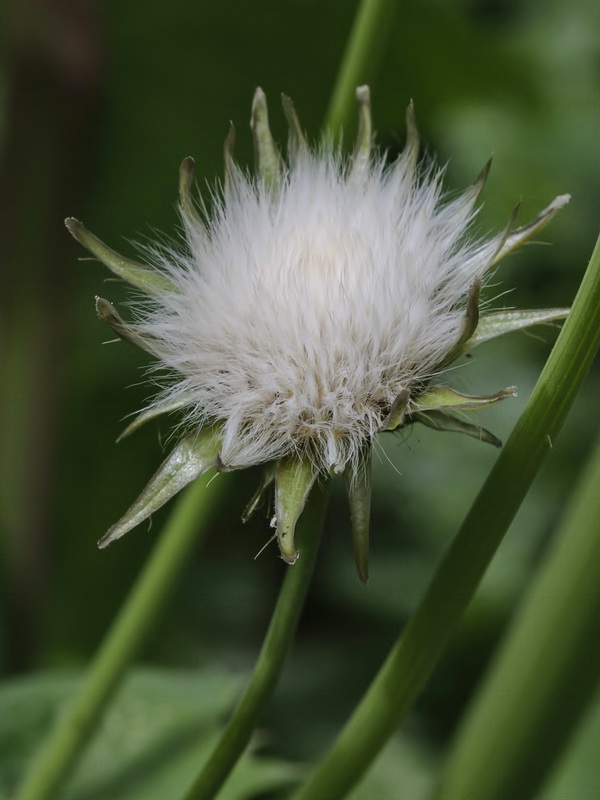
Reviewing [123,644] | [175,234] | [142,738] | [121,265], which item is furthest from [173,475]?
[175,234]

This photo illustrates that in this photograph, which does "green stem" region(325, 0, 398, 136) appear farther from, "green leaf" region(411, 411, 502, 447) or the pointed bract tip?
"green leaf" region(411, 411, 502, 447)

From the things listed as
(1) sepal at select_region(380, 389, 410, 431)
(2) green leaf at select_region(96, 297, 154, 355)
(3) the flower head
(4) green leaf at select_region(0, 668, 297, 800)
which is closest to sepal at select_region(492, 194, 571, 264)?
(3) the flower head

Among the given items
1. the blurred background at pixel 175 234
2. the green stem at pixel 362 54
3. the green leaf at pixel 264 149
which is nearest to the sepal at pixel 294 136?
the green leaf at pixel 264 149

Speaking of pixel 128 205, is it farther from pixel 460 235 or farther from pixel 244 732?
pixel 244 732

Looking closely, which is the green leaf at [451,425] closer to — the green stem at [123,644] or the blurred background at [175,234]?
the green stem at [123,644]

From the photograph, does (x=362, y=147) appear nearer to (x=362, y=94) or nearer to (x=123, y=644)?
(x=362, y=94)

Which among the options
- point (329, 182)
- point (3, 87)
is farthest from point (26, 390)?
point (329, 182)
